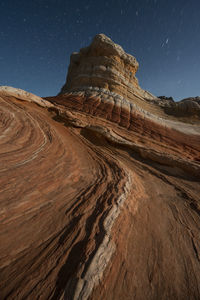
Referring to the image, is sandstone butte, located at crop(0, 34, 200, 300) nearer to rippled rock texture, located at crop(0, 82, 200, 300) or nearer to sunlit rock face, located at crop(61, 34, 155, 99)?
rippled rock texture, located at crop(0, 82, 200, 300)

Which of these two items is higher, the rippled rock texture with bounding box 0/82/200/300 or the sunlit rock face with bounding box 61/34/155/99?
the sunlit rock face with bounding box 61/34/155/99

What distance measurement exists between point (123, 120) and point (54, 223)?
24.2 feet

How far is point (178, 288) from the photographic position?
5.08 ft

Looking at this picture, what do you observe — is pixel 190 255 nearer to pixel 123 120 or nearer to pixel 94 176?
pixel 94 176

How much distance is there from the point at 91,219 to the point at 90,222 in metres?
0.07

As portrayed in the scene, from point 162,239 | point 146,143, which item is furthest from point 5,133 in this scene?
point 146,143

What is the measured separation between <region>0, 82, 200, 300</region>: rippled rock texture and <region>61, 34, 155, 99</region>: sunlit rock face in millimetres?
10225

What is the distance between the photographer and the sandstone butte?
1399 mm

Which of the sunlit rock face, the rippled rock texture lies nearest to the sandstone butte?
the rippled rock texture

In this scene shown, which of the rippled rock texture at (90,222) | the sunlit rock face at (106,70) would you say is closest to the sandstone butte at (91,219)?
the rippled rock texture at (90,222)

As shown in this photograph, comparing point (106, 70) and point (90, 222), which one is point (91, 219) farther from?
point (106, 70)

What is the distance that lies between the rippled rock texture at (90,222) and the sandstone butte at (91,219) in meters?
0.01

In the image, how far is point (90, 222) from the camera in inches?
82.3

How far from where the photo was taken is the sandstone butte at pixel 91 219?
1.40m
